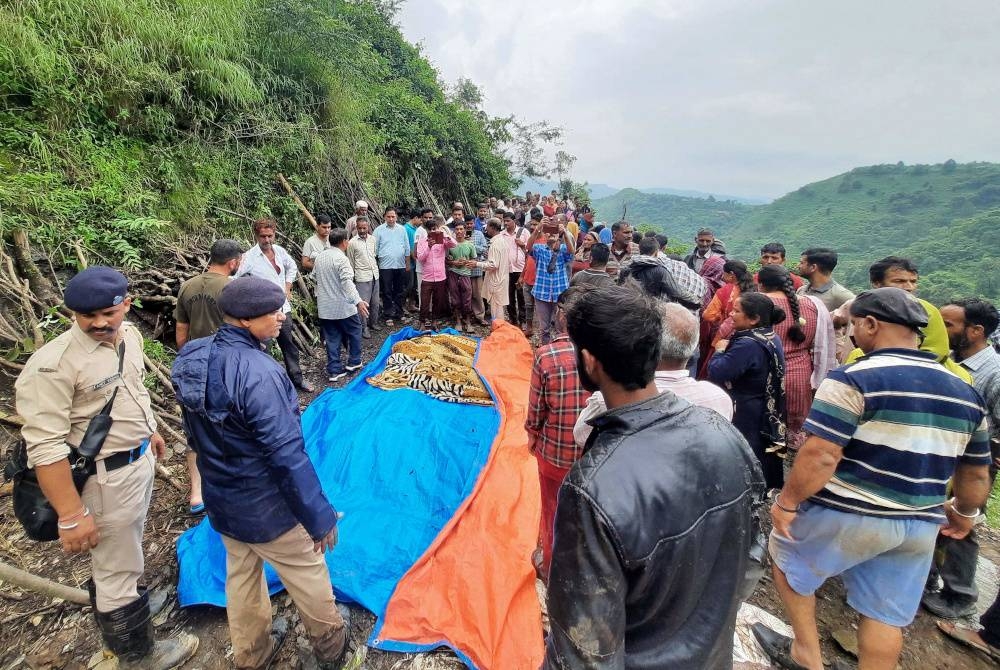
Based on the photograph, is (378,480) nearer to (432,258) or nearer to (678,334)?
(678,334)

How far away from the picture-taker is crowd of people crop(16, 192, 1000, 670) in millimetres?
972

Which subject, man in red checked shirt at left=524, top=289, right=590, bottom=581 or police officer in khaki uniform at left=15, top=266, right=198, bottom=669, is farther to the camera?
man in red checked shirt at left=524, top=289, right=590, bottom=581

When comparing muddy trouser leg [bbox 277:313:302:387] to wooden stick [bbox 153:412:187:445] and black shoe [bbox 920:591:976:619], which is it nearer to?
wooden stick [bbox 153:412:187:445]

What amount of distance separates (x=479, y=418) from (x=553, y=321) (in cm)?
250

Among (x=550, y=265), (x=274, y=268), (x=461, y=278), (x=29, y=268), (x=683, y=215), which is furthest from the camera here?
(x=683, y=215)

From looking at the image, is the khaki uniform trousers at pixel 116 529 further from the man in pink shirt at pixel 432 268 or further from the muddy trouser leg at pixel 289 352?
the man in pink shirt at pixel 432 268

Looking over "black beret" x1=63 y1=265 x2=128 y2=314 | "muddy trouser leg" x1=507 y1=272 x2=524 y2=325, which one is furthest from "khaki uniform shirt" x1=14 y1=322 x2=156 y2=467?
"muddy trouser leg" x1=507 y1=272 x2=524 y2=325

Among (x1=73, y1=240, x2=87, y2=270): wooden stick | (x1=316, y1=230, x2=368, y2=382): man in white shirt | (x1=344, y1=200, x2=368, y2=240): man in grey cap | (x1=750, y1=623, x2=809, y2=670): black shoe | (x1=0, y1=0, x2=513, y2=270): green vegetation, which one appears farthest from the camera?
(x1=344, y1=200, x2=368, y2=240): man in grey cap

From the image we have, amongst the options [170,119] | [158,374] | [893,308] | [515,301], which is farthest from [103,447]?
[515,301]

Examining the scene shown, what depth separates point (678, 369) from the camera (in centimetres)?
186

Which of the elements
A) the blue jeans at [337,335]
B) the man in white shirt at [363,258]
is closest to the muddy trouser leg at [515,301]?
the man in white shirt at [363,258]

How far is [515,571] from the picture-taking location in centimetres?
277

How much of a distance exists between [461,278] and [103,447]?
5900 millimetres

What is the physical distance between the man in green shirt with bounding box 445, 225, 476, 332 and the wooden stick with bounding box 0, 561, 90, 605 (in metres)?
5.76
